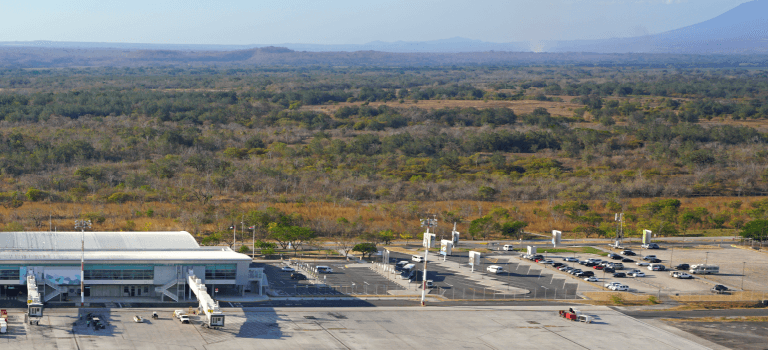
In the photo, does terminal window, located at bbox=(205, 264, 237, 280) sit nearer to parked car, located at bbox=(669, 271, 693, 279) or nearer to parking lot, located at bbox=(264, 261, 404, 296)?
parking lot, located at bbox=(264, 261, 404, 296)

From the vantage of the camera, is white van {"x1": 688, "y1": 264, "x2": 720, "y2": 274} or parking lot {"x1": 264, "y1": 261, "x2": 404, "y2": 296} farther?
white van {"x1": 688, "y1": 264, "x2": 720, "y2": 274}

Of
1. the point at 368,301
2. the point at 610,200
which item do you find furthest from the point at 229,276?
the point at 610,200

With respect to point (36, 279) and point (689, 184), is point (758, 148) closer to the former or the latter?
point (689, 184)

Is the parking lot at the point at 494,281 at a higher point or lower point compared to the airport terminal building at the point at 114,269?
lower

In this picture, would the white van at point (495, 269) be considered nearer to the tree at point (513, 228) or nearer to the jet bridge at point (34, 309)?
the tree at point (513, 228)

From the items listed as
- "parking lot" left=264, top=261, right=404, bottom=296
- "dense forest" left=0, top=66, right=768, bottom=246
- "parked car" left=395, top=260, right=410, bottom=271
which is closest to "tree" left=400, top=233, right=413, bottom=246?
"dense forest" left=0, top=66, right=768, bottom=246

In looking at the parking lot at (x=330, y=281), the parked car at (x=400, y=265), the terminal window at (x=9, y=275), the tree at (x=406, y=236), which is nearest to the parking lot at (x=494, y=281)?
the parked car at (x=400, y=265)
